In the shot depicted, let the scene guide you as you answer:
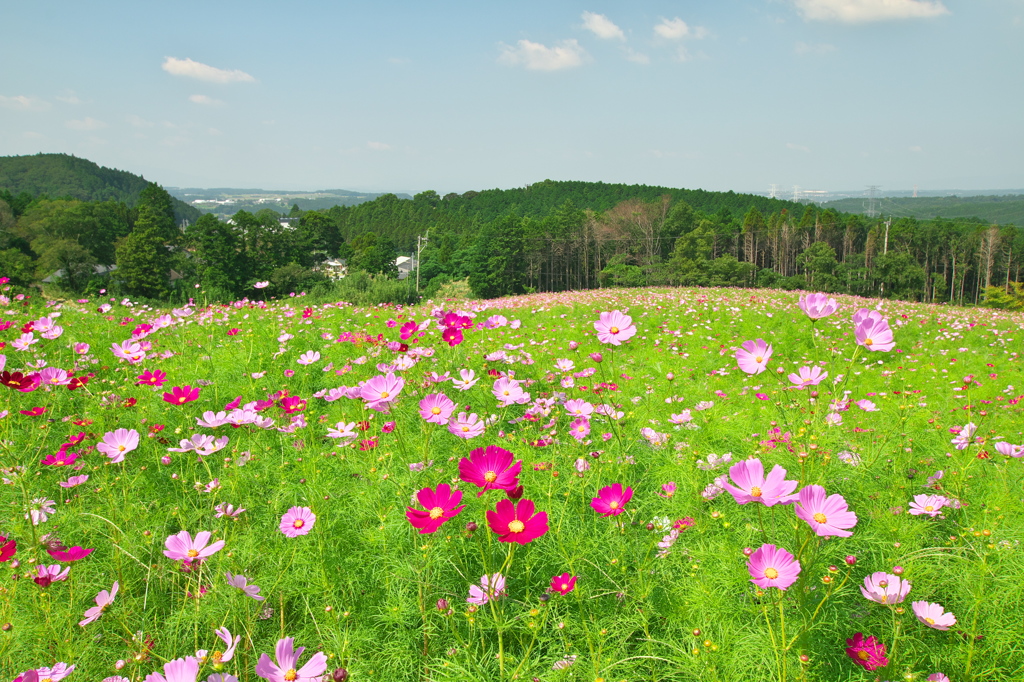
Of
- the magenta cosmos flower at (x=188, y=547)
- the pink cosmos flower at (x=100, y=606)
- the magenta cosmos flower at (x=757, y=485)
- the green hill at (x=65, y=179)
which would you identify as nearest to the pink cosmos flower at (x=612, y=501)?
the magenta cosmos flower at (x=757, y=485)

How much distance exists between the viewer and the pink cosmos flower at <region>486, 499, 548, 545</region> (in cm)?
91

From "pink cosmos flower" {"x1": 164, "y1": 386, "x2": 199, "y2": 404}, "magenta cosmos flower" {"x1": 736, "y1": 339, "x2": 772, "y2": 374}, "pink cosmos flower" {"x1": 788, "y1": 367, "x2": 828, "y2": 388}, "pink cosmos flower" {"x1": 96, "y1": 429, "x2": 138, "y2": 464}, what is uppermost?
"magenta cosmos flower" {"x1": 736, "y1": 339, "x2": 772, "y2": 374}

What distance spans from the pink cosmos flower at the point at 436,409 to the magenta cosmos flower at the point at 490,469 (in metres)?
0.33

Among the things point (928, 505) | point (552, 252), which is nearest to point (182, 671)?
point (928, 505)

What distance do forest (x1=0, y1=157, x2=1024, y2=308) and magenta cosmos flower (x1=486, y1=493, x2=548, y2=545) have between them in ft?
87.5

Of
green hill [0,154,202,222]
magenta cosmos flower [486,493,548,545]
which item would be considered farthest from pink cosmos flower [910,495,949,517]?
green hill [0,154,202,222]

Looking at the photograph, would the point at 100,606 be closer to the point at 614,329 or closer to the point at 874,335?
the point at 614,329

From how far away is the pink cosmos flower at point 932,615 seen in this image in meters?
1.03

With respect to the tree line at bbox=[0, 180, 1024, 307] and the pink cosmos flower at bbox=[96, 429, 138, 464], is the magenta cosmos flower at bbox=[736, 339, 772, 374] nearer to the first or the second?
the pink cosmos flower at bbox=[96, 429, 138, 464]

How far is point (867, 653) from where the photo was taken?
3.32 ft

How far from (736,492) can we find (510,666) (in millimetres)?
653

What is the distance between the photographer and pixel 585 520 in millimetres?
1639

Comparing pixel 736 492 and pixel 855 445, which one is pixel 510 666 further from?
pixel 855 445

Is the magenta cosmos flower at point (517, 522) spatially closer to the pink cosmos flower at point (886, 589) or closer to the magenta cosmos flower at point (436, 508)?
the magenta cosmos flower at point (436, 508)
